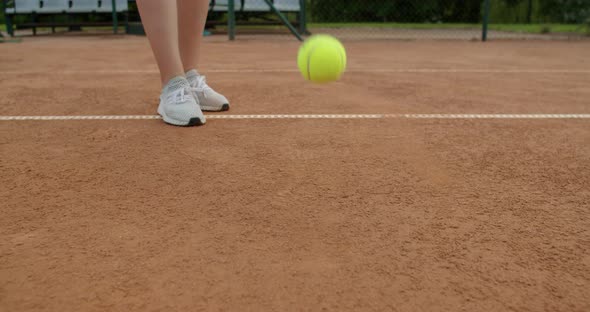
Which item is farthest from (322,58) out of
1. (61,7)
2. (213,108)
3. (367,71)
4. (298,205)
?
(61,7)

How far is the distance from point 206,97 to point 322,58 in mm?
598

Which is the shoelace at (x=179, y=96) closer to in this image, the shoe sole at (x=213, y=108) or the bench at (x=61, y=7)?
the shoe sole at (x=213, y=108)

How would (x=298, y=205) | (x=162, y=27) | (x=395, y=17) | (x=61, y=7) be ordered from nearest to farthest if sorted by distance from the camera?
(x=298, y=205) < (x=162, y=27) < (x=61, y=7) < (x=395, y=17)

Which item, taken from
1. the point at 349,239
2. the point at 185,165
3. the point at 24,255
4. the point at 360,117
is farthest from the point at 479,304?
the point at 360,117

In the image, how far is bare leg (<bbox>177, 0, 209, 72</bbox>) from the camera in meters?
2.59

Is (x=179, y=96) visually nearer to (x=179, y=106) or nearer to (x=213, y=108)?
(x=179, y=106)

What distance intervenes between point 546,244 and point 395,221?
1.13 feet

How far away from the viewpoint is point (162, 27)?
228 cm

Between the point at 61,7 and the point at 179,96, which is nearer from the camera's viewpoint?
the point at 179,96

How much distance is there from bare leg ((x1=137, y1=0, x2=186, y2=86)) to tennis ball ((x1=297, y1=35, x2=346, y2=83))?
0.62 metres

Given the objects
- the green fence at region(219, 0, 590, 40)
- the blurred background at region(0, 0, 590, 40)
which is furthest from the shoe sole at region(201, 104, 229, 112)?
the green fence at region(219, 0, 590, 40)

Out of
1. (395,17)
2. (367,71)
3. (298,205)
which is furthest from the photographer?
(395,17)

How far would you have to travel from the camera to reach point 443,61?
5293mm

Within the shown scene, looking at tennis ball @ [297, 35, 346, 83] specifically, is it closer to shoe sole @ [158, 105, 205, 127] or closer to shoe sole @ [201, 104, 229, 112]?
shoe sole @ [201, 104, 229, 112]
